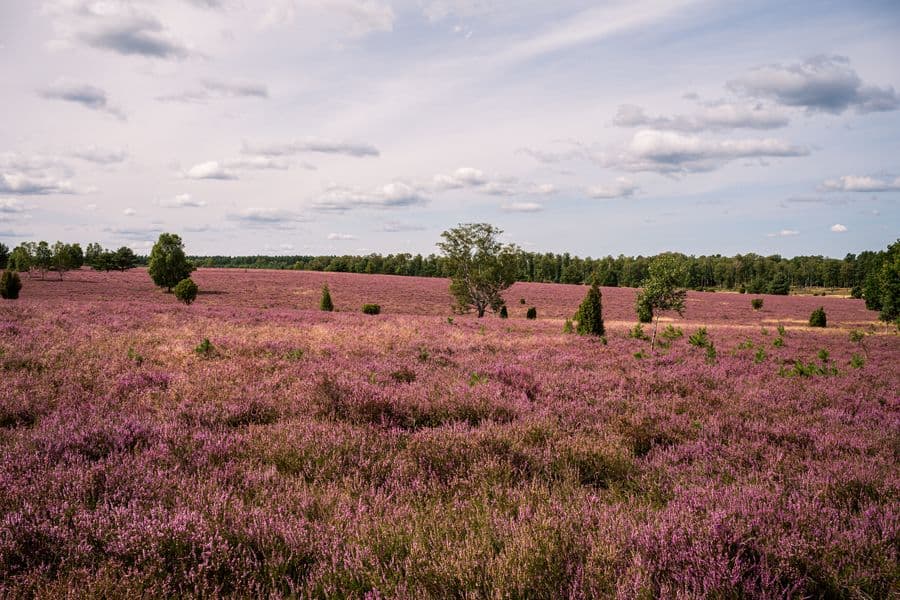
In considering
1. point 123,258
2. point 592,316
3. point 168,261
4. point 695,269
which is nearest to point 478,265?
point 592,316

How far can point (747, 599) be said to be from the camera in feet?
7.69

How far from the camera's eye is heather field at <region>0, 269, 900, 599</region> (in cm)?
248

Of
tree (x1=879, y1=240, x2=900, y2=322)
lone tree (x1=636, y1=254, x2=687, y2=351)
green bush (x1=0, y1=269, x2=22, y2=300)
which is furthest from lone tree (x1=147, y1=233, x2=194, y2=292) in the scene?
tree (x1=879, y1=240, x2=900, y2=322)

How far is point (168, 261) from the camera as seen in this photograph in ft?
175

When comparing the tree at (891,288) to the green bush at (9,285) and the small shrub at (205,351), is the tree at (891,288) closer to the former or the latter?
the small shrub at (205,351)

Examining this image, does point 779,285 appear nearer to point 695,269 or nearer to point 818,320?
point 695,269

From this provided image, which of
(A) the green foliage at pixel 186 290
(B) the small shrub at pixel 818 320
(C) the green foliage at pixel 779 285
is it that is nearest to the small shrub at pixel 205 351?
(A) the green foliage at pixel 186 290

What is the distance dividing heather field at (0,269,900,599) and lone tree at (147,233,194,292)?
51337 millimetres

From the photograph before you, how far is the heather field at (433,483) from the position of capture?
2.48 m

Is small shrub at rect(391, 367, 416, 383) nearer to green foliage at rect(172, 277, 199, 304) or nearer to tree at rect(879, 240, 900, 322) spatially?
green foliage at rect(172, 277, 199, 304)

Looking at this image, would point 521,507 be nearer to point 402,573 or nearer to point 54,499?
point 402,573

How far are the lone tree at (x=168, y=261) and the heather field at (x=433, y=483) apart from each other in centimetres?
5134

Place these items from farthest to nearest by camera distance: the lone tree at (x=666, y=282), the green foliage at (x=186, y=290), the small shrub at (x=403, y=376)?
the green foliage at (x=186, y=290) → the lone tree at (x=666, y=282) → the small shrub at (x=403, y=376)

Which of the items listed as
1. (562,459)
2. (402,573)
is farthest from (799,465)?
(402,573)
